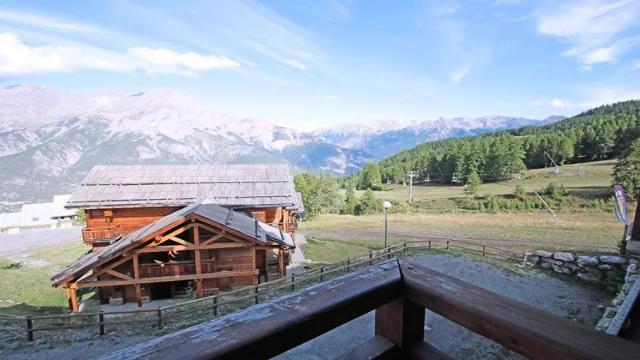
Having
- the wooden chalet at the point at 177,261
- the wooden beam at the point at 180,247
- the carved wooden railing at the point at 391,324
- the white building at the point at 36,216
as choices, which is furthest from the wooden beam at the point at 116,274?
the white building at the point at 36,216

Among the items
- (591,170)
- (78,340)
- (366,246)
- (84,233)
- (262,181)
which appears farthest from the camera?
(591,170)

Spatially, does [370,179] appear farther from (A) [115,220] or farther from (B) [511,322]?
(B) [511,322]

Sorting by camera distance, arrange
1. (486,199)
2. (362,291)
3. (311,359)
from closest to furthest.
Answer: (362,291), (311,359), (486,199)

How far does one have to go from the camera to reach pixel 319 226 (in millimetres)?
37688

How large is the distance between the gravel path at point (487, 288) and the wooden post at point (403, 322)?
7316 millimetres

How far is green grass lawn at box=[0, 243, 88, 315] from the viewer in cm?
1681

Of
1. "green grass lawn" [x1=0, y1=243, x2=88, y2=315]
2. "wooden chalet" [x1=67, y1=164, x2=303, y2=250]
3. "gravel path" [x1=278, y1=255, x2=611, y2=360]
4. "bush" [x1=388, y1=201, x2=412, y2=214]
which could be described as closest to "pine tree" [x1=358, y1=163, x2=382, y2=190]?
"bush" [x1=388, y1=201, x2=412, y2=214]

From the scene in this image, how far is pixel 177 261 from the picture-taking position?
54.5 ft

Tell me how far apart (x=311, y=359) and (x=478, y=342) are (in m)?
5.14

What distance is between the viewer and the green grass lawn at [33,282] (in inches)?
662

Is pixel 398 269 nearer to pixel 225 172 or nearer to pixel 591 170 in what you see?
pixel 225 172

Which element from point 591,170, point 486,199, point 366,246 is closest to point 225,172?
point 366,246

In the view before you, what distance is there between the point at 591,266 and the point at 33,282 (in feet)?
99.4

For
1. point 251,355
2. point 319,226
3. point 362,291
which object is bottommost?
point 319,226
